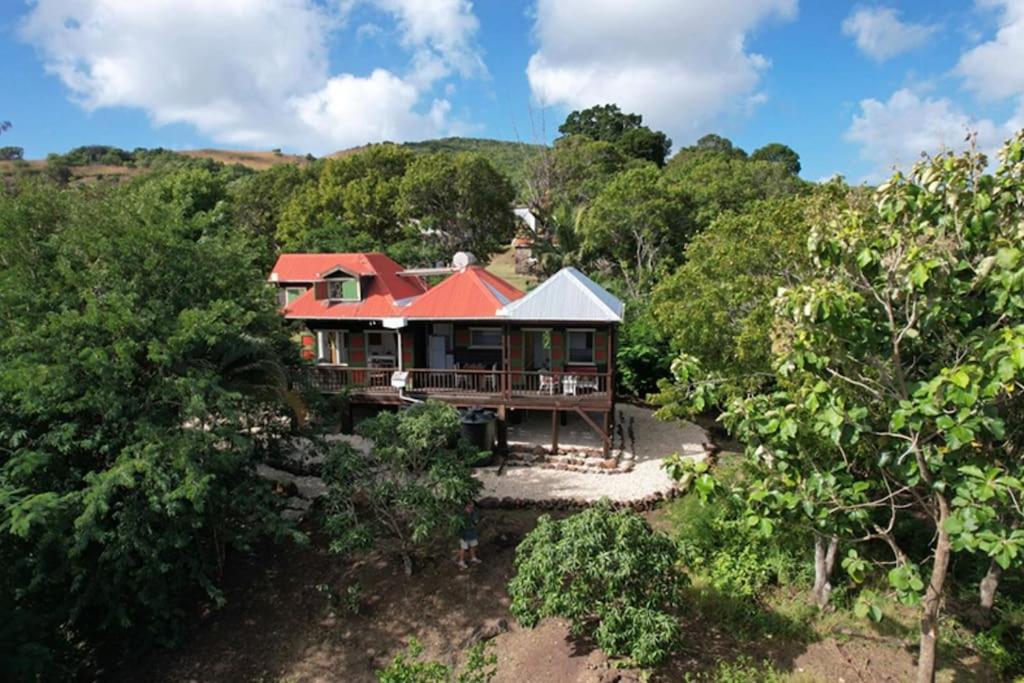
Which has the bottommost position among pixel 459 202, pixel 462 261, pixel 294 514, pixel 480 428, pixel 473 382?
pixel 294 514

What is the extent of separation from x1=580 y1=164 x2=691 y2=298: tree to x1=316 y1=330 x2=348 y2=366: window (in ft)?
53.2

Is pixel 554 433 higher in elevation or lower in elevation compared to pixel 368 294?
lower

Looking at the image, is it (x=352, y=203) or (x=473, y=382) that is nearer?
(x=473, y=382)

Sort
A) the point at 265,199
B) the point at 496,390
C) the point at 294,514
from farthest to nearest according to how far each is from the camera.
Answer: the point at 265,199 → the point at 496,390 → the point at 294,514

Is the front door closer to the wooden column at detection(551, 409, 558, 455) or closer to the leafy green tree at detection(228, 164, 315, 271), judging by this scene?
the wooden column at detection(551, 409, 558, 455)

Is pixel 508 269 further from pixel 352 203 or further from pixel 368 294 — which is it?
pixel 368 294

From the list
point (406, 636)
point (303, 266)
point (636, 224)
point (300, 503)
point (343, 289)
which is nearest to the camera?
point (406, 636)

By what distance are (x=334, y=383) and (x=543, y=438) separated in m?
6.74

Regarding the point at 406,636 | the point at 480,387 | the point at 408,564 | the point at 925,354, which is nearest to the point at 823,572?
the point at 925,354

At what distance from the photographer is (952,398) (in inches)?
206

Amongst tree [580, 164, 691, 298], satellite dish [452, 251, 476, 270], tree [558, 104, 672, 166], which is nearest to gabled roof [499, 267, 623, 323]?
satellite dish [452, 251, 476, 270]

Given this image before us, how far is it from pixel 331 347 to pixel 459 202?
66.5ft

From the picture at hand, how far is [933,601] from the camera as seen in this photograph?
6820 mm

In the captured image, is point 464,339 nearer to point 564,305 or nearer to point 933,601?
point 564,305
